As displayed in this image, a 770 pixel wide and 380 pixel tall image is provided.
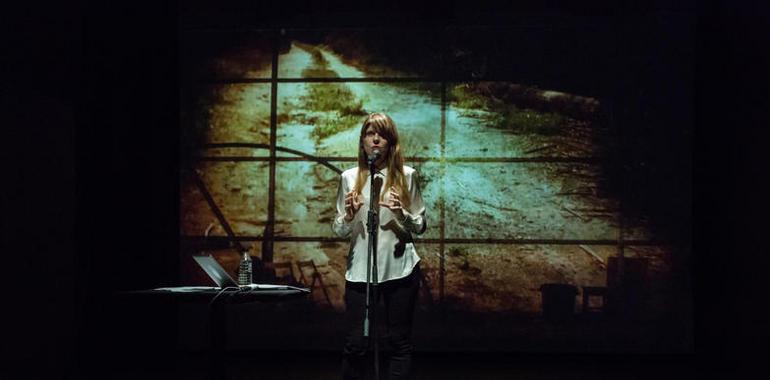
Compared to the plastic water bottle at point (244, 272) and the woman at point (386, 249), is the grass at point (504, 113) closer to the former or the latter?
the woman at point (386, 249)

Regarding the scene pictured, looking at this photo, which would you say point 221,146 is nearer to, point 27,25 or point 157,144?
point 157,144

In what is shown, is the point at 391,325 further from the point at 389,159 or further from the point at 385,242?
the point at 389,159

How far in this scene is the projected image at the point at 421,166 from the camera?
19.7 ft

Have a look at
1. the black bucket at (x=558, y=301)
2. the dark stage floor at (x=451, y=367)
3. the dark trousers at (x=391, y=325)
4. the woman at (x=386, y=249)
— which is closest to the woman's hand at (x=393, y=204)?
the woman at (x=386, y=249)

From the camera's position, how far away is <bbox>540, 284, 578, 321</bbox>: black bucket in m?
5.98

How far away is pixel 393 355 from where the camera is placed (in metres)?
4.34

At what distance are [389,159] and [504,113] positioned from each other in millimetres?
1807

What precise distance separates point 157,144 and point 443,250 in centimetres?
221

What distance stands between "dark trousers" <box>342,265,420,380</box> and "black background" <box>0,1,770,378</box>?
6.13ft

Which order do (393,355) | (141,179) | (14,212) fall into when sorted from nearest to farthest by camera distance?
1. (393,355)
2. (14,212)
3. (141,179)

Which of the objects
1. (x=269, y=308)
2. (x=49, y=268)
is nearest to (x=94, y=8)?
(x=49, y=268)

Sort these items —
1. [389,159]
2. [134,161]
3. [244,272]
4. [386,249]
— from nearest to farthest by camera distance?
[244,272] < [386,249] < [389,159] < [134,161]

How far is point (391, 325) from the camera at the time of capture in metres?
4.32

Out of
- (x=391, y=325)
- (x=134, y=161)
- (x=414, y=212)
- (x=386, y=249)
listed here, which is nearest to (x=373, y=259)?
(x=386, y=249)
